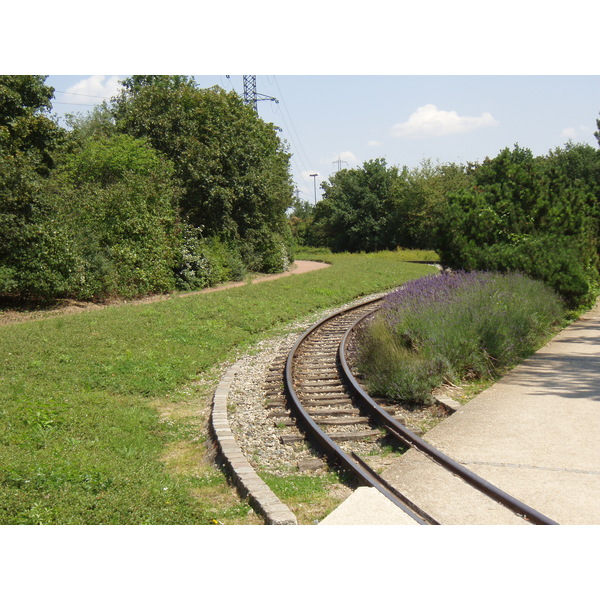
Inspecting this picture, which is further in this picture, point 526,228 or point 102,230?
point 102,230

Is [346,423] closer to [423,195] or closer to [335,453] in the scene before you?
[335,453]

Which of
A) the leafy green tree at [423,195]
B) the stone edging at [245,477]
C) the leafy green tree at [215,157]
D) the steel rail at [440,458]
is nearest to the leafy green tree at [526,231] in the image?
the steel rail at [440,458]

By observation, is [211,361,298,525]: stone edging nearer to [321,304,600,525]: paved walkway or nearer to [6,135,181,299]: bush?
[321,304,600,525]: paved walkway

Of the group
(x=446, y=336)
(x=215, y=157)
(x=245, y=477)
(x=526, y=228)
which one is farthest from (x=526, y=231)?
(x=215, y=157)

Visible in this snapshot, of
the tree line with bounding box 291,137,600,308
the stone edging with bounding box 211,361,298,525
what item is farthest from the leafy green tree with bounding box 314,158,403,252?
the stone edging with bounding box 211,361,298,525

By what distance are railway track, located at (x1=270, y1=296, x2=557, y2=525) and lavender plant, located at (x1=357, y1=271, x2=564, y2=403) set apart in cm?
54

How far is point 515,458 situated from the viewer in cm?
616

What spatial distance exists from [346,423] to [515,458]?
2.45 meters

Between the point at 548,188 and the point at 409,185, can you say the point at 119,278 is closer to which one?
the point at 548,188

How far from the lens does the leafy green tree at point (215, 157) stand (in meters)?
30.1

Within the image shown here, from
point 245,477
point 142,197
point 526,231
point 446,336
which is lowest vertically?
point 245,477

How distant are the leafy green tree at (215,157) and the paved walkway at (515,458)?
23.0 m

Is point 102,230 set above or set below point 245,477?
above

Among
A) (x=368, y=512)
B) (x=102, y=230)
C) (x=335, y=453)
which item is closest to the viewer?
(x=368, y=512)
